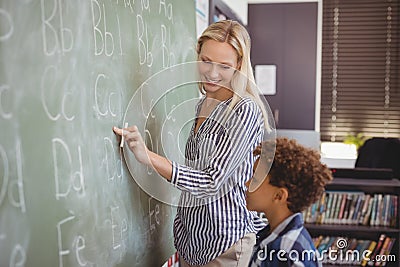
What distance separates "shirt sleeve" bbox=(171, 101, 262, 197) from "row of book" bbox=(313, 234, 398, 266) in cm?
168

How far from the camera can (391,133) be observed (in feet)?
15.9

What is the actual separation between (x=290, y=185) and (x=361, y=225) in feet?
4.75

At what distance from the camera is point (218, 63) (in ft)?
4.99

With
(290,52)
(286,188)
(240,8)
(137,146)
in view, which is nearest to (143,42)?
(137,146)

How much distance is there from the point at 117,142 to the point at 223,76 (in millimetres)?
371

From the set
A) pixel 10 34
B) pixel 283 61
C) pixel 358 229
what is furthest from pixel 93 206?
pixel 283 61

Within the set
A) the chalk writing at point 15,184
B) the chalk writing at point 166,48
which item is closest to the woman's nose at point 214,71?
the chalk writing at point 166,48

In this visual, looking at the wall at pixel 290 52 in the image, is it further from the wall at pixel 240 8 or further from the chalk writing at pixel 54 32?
the chalk writing at pixel 54 32

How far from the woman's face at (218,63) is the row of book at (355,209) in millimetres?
1730

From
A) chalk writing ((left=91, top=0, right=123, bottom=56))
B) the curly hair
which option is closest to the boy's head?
the curly hair

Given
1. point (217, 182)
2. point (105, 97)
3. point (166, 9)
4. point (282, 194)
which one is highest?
point (166, 9)

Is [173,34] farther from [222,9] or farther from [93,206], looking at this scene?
[222,9]

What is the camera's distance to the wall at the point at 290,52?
4.88 metres

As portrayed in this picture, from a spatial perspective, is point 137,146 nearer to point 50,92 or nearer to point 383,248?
point 50,92
